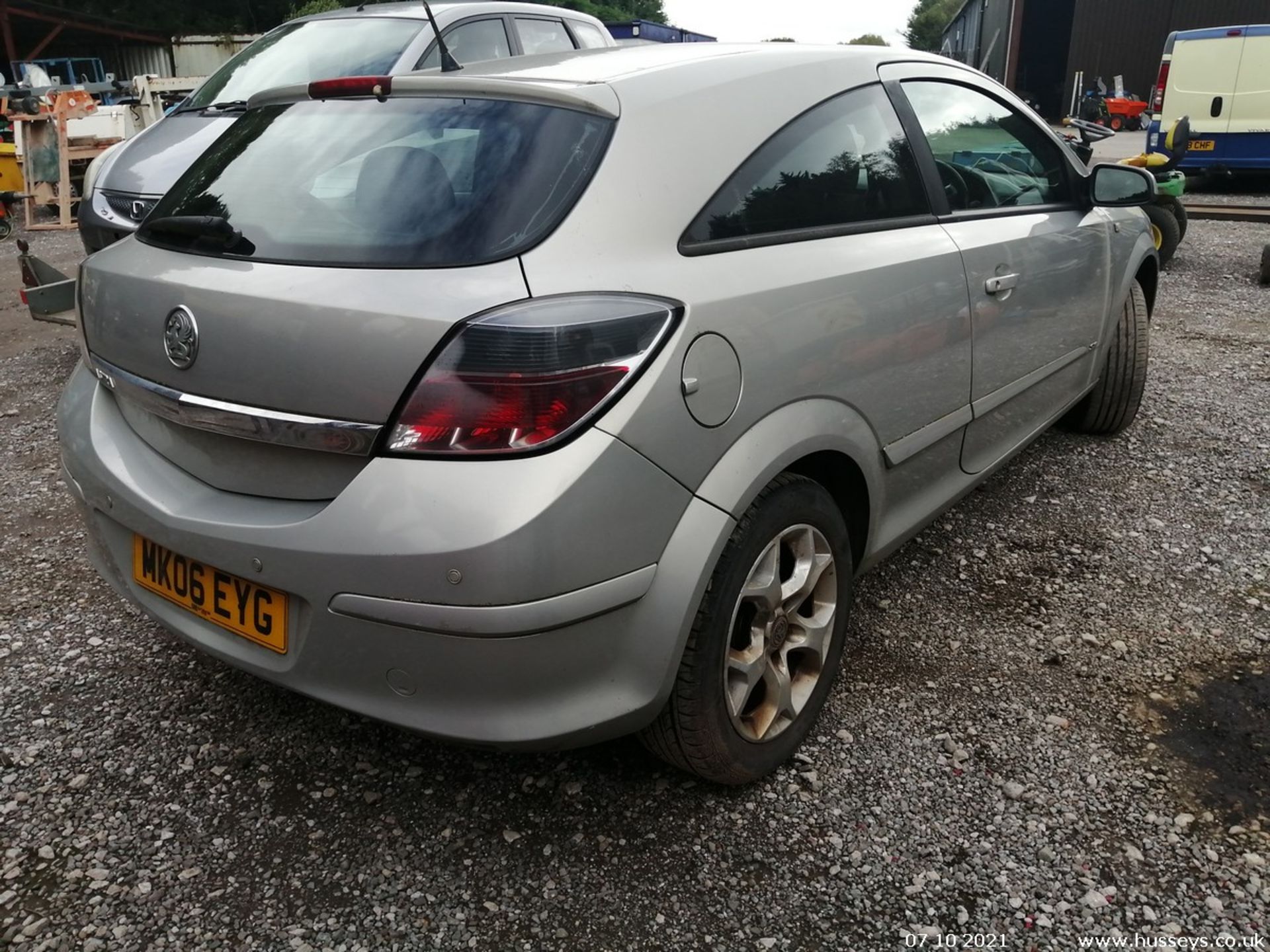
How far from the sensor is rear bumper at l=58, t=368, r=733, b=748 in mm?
1615

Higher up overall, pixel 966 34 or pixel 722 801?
pixel 966 34

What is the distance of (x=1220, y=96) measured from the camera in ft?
40.7

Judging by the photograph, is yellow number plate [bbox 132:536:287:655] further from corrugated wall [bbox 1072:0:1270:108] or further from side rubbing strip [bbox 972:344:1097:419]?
corrugated wall [bbox 1072:0:1270:108]

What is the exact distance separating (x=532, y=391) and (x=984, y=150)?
7.01ft

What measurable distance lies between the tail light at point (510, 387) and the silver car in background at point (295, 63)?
372cm

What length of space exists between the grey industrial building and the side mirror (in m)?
22.3

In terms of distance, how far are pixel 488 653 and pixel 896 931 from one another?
→ 0.94 meters

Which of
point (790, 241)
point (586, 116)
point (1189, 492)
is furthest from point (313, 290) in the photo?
point (1189, 492)

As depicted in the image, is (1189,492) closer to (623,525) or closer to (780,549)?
(780,549)

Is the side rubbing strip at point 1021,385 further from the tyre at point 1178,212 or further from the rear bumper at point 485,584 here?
the tyre at point 1178,212

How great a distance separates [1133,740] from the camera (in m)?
2.34

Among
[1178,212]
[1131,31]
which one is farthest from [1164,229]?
[1131,31]

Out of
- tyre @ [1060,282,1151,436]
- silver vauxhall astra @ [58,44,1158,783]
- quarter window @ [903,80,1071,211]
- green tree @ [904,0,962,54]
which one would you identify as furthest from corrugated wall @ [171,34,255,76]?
green tree @ [904,0,962,54]

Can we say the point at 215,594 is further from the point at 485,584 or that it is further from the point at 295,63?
the point at 295,63
